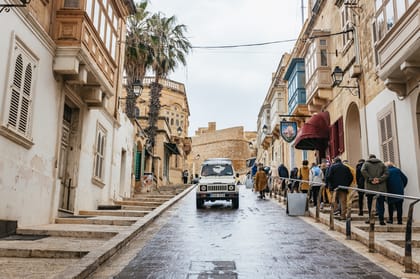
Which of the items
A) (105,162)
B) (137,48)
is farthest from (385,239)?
(137,48)

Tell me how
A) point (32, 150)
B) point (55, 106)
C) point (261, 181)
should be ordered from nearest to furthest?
point (32, 150), point (55, 106), point (261, 181)

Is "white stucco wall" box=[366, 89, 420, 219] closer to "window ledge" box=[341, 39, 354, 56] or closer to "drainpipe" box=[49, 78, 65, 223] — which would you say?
"window ledge" box=[341, 39, 354, 56]

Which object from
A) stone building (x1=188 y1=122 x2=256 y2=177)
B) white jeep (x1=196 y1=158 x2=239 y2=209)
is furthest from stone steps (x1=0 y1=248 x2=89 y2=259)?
stone building (x1=188 y1=122 x2=256 y2=177)

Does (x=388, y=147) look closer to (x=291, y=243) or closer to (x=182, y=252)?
(x=291, y=243)

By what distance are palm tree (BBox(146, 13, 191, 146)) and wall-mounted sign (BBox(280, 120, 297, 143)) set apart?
937 centimetres

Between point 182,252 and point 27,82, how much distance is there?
5.50 m

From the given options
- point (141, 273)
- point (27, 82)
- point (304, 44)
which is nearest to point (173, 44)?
point (304, 44)

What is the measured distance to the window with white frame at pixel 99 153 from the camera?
14.9 m

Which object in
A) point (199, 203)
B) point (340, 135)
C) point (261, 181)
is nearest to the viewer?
point (199, 203)

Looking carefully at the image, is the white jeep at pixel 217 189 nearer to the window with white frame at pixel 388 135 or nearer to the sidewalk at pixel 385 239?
the sidewalk at pixel 385 239

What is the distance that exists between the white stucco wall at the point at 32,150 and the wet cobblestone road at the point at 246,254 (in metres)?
3.16

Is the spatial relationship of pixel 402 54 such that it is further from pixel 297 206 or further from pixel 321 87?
pixel 321 87

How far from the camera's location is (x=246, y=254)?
24.3ft

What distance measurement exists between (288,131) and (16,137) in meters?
18.0
